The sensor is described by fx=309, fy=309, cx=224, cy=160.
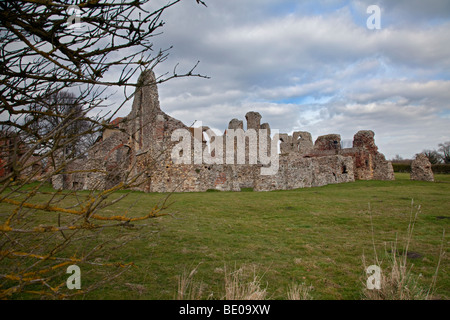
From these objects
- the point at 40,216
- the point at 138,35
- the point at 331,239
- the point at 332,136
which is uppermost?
the point at 332,136

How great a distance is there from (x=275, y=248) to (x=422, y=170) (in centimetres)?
2452

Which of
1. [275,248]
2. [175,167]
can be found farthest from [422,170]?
[275,248]

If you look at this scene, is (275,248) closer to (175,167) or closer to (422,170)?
(175,167)

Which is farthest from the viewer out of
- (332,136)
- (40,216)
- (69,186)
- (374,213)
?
(332,136)

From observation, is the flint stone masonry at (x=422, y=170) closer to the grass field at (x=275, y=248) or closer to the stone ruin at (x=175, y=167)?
the stone ruin at (x=175, y=167)

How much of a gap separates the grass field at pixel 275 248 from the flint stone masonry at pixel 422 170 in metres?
15.9

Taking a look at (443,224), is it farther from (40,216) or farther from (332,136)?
(332,136)

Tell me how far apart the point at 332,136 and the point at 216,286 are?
34467 mm

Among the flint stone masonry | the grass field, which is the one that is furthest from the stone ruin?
the grass field

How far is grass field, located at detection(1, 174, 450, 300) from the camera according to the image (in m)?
4.55

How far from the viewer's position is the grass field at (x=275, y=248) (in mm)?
4551

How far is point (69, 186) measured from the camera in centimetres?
2362

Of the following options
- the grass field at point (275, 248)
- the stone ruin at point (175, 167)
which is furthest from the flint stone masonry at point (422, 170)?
the grass field at point (275, 248)
